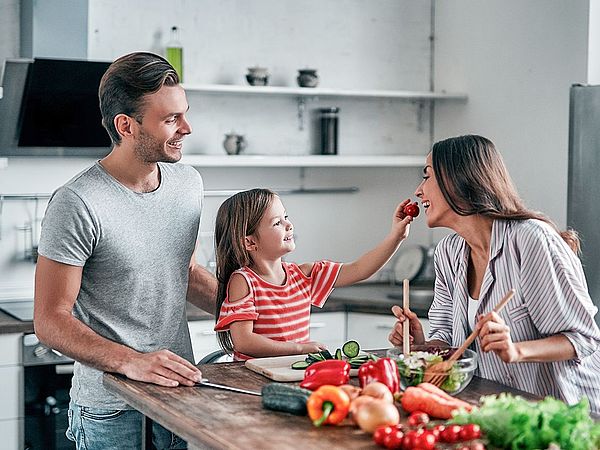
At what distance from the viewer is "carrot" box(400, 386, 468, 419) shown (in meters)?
2.21

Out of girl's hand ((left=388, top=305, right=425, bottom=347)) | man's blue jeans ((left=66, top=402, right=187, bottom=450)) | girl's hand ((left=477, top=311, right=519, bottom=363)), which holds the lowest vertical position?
man's blue jeans ((left=66, top=402, right=187, bottom=450))

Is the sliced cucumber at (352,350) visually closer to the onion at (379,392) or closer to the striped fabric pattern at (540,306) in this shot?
the striped fabric pattern at (540,306)

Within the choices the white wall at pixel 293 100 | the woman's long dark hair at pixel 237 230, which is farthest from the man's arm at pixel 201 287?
the white wall at pixel 293 100

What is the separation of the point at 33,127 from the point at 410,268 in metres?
2.08

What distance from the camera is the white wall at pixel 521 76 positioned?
460 cm

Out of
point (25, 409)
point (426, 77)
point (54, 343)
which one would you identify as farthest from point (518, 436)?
point (426, 77)

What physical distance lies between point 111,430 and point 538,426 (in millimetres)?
1319

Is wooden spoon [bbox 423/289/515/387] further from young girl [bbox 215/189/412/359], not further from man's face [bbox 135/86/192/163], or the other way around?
man's face [bbox 135/86/192/163]

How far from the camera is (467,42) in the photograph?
5262 mm

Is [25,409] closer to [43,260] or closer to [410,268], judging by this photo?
[43,260]

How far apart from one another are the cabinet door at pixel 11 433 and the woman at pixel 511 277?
1925 mm

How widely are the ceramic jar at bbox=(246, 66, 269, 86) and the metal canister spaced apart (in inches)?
17.1

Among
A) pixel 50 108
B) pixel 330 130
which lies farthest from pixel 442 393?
pixel 330 130

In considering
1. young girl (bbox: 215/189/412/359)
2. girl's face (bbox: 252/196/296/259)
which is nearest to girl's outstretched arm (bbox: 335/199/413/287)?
young girl (bbox: 215/189/412/359)
